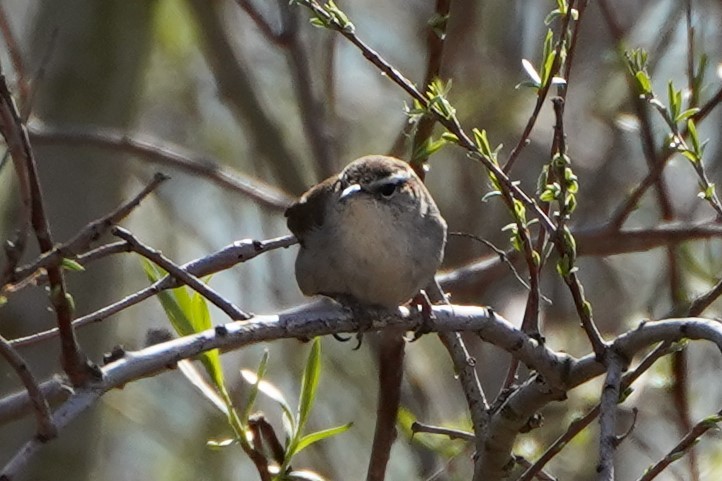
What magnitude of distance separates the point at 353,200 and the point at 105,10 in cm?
239

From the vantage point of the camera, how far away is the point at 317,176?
19.9ft

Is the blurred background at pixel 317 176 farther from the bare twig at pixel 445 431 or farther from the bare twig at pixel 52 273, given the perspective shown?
the bare twig at pixel 52 273

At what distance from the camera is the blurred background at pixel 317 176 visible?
17.7 feet

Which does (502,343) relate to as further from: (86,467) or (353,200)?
(86,467)

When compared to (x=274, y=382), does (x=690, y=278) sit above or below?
above

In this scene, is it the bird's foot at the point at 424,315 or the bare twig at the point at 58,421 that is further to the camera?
the bird's foot at the point at 424,315

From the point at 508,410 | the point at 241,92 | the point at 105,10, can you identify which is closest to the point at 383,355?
the point at 508,410

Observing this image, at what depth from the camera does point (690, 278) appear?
5.63m

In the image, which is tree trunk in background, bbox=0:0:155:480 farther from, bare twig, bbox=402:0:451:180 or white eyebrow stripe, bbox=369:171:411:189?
bare twig, bbox=402:0:451:180

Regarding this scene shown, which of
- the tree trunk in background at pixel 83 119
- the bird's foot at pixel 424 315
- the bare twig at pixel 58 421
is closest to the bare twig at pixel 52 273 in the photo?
the bare twig at pixel 58 421

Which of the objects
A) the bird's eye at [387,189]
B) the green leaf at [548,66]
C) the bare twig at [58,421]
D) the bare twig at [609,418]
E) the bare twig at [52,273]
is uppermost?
the bird's eye at [387,189]

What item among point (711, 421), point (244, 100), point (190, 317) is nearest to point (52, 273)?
point (190, 317)

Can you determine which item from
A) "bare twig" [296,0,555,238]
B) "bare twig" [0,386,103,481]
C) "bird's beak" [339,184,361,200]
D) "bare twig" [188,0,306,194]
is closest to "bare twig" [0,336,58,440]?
"bare twig" [0,386,103,481]

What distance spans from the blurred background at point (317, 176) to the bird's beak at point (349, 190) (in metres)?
0.91
